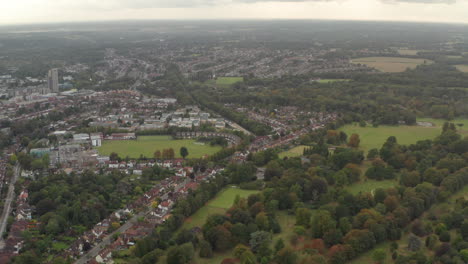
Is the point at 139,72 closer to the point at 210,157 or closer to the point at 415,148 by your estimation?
the point at 210,157

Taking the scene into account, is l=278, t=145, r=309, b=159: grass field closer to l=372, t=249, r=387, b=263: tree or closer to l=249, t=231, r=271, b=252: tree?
l=249, t=231, r=271, b=252: tree

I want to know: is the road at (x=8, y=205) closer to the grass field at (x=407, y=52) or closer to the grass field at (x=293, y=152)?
the grass field at (x=293, y=152)

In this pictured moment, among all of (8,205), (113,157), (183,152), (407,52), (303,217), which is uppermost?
(407,52)

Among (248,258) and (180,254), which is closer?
(248,258)

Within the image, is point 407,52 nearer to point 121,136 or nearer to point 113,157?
point 121,136

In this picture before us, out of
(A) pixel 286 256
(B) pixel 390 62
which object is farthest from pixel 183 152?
(B) pixel 390 62

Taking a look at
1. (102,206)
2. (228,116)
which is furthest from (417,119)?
(102,206)

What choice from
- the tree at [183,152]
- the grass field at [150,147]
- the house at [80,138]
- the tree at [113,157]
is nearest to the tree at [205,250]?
the tree at [183,152]
